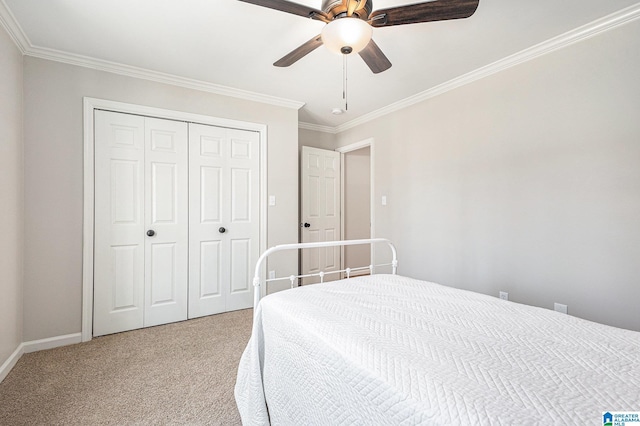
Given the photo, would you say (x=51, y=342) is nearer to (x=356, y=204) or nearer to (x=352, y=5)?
(x=352, y=5)

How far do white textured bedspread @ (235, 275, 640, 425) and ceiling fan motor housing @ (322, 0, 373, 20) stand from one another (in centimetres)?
147

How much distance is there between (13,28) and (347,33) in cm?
236

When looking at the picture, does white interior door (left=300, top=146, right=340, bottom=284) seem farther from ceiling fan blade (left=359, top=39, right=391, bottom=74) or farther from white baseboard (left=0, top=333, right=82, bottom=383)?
white baseboard (left=0, top=333, right=82, bottom=383)

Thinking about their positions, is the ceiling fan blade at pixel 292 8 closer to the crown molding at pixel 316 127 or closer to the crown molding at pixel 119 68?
the crown molding at pixel 119 68

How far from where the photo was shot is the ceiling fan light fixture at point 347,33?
1470 millimetres

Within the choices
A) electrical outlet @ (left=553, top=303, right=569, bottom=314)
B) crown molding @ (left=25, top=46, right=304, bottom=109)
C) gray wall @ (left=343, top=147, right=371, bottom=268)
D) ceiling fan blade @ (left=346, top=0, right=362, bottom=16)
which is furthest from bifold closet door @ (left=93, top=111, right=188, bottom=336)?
electrical outlet @ (left=553, top=303, right=569, bottom=314)

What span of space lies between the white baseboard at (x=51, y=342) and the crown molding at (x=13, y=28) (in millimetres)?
2276

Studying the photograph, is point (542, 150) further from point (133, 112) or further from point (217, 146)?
point (133, 112)

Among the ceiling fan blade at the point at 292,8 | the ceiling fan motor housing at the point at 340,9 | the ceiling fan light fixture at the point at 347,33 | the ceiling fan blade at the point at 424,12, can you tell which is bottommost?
the ceiling fan light fixture at the point at 347,33

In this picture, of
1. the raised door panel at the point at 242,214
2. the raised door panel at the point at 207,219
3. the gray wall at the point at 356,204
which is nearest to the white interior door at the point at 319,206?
the gray wall at the point at 356,204

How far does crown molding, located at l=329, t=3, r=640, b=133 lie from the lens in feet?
6.25

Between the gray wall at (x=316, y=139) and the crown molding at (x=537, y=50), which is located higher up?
the crown molding at (x=537, y=50)

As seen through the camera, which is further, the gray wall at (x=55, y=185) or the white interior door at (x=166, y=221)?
the white interior door at (x=166, y=221)

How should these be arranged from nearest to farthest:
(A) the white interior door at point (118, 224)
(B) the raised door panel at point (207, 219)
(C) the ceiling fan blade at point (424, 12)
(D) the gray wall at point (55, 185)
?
(C) the ceiling fan blade at point (424, 12)
(D) the gray wall at point (55, 185)
(A) the white interior door at point (118, 224)
(B) the raised door panel at point (207, 219)
